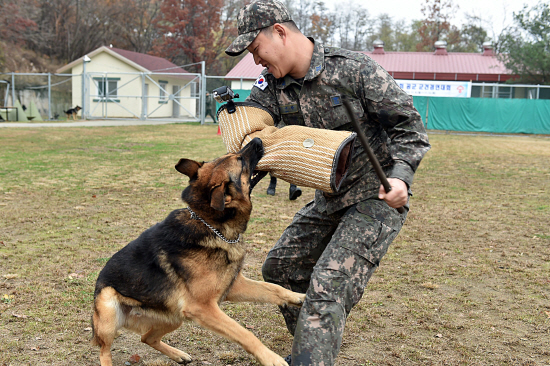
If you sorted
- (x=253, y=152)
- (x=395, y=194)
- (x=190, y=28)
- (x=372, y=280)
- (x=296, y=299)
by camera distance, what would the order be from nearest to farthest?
(x=395, y=194) < (x=253, y=152) < (x=296, y=299) < (x=372, y=280) < (x=190, y=28)

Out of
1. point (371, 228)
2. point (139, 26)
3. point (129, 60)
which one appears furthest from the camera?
point (139, 26)

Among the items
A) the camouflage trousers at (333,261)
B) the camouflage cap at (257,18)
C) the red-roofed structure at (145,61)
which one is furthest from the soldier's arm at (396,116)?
the red-roofed structure at (145,61)

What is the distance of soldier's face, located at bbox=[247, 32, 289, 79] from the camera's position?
9.71ft

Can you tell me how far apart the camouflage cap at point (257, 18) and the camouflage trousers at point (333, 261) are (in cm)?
117

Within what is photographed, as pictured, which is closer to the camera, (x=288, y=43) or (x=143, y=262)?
(x=288, y=43)

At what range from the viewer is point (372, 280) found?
495 cm

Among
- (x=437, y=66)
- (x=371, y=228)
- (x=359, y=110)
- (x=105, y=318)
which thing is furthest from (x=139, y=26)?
(x=371, y=228)

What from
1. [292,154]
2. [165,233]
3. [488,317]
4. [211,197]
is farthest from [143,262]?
[488,317]

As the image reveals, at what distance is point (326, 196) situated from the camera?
10.3 feet

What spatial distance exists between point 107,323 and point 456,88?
3014 cm

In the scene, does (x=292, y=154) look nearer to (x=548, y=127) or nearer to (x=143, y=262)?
(x=143, y=262)

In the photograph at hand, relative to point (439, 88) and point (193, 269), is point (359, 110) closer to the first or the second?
point (193, 269)

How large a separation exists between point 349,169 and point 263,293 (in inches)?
40.8

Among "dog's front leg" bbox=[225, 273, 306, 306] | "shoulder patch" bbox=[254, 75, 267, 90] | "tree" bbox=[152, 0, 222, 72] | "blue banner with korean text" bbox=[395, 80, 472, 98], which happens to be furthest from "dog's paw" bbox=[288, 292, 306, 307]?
"tree" bbox=[152, 0, 222, 72]
